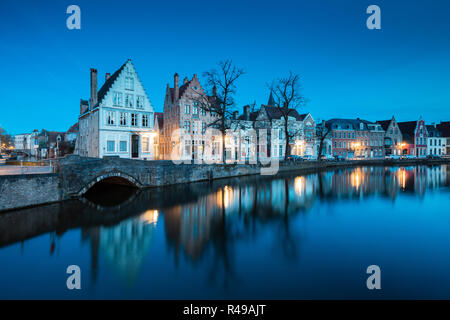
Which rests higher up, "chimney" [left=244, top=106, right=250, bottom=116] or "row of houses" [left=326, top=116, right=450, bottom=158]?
"chimney" [left=244, top=106, right=250, bottom=116]

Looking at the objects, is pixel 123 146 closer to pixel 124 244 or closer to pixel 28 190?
pixel 28 190

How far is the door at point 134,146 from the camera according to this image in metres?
26.5

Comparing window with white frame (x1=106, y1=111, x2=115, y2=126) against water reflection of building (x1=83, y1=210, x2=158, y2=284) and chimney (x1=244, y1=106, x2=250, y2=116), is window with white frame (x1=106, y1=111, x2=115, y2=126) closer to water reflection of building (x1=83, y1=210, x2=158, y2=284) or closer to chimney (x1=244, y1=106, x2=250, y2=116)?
water reflection of building (x1=83, y1=210, x2=158, y2=284)

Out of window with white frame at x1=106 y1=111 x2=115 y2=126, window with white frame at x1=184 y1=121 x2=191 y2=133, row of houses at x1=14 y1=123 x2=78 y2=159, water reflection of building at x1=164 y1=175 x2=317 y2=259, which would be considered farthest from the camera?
row of houses at x1=14 y1=123 x2=78 y2=159

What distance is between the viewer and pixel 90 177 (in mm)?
16203

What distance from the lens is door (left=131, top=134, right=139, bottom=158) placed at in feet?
87.1

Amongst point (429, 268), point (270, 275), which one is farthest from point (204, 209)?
point (429, 268)

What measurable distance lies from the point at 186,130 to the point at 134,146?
7.84m

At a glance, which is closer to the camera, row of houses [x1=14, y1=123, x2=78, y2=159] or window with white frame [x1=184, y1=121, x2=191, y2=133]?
window with white frame [x1=184, y1=121, x2=191, y2=133]

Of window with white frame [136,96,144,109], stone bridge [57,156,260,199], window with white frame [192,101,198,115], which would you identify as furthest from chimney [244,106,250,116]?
window with white frame [136,96,144,109]

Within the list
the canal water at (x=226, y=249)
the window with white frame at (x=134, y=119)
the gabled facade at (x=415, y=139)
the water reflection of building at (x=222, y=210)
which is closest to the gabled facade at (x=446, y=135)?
the gabled facade at (x=415, y=139)

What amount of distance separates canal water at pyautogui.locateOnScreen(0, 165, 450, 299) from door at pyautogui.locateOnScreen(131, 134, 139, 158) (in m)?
11.6

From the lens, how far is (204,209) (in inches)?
570

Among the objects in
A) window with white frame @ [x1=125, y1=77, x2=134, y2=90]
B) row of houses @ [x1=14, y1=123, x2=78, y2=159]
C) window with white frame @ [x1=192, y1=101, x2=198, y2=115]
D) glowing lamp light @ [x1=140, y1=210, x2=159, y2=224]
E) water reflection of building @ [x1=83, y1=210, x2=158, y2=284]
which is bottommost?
water reflection of building @ [x1=83, y1=210, x2=158, y2=284]
